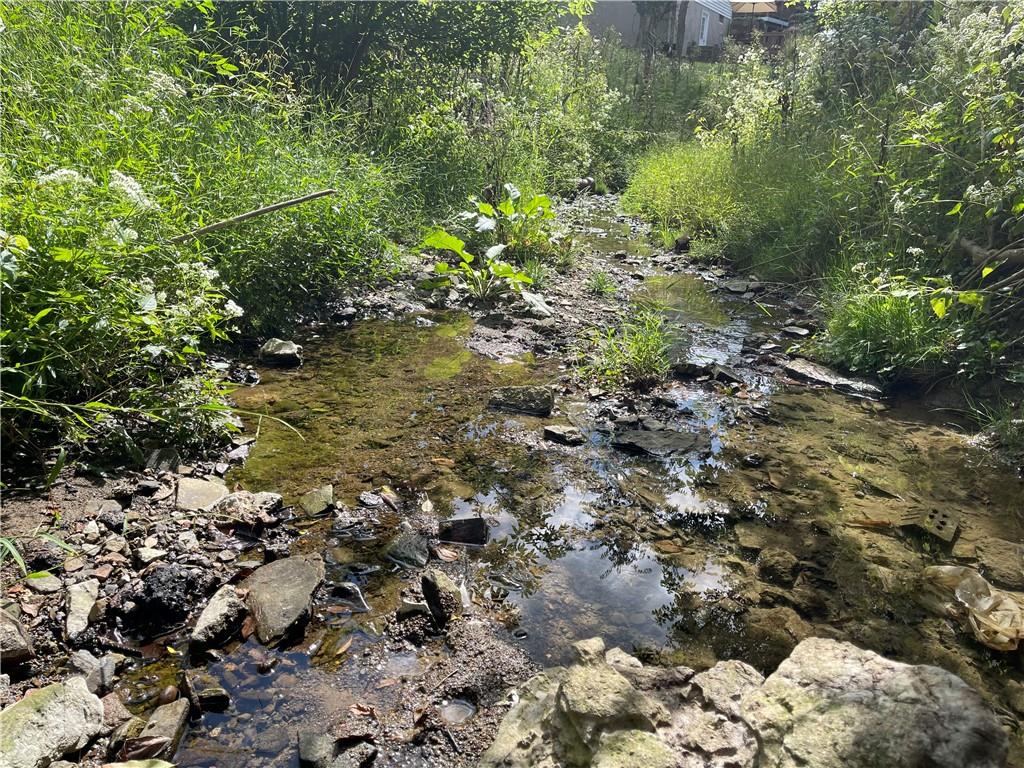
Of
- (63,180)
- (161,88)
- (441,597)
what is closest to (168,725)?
(441,597)

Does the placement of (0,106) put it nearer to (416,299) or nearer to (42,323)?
(42,323)

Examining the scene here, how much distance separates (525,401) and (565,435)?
450 mm

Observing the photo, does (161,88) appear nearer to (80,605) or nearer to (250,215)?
(250,215)

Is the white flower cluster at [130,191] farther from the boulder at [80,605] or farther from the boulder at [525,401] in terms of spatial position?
the boulder at [525,401]

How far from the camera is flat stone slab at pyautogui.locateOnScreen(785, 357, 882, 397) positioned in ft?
15.0

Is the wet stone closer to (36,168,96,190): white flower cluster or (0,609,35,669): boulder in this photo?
(0,609,35,669): boulder

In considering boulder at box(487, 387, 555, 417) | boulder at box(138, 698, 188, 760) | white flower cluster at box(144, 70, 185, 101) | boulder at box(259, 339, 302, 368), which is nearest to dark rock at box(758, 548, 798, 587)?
boulder at box(487, 387, 555, 417)

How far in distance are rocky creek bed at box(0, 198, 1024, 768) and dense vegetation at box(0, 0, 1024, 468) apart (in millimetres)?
514

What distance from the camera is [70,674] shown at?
194 cm

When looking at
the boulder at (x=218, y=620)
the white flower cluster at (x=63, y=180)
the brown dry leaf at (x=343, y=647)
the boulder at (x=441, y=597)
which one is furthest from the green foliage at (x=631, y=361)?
the white flower cluster at (x=63, y=180)

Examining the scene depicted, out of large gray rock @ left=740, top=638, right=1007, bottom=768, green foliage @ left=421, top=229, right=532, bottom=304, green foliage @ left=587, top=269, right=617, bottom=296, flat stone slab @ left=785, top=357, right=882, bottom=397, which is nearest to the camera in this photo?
large gray rock @ left=740, top=638, right=1007, bottom=768

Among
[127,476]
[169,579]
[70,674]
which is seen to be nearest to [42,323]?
[127,476]

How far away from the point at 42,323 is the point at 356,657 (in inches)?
75.0

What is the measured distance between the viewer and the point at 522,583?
2.60 metres
